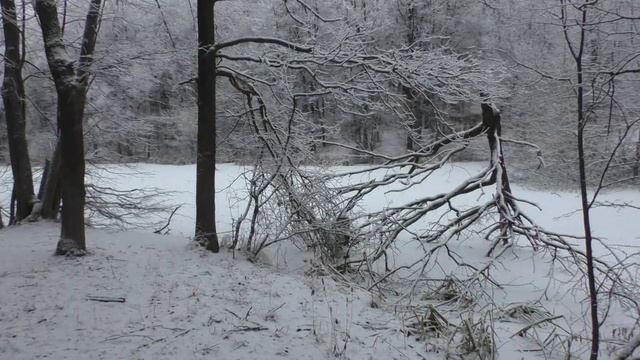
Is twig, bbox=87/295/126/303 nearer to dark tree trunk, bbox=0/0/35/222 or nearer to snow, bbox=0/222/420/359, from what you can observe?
snow, bbox=0/222/420/359

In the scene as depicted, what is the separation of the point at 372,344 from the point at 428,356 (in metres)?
0.50

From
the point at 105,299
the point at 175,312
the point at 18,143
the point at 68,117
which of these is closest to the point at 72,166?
the point at 68,117

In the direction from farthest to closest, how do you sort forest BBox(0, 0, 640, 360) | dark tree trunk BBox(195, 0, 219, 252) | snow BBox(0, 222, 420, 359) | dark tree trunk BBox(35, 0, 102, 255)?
dark tree trunk BBox(195, 0, 219, 252), dark tree trunk BBox(35, 0, 102, 255), forest BBox(0, 0, 640, 360), snow BBox(0, 222, 420, 359)

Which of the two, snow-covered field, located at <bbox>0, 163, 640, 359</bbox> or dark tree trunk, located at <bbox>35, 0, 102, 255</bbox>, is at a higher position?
dark tree trunk, located at <bbox>35, 0, 102, 255</bbox>

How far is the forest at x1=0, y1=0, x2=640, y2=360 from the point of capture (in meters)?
4.49

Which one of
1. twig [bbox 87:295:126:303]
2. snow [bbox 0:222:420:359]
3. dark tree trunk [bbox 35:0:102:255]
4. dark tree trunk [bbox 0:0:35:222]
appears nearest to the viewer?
snow [bbox 0:222:420:359]

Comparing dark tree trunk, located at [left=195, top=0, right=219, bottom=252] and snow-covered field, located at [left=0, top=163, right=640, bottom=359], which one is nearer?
snow-covered field, located at [left=0, top=163, right=640, bottom=359]

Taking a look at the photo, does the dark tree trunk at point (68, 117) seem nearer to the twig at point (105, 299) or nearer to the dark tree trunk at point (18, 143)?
the twig at point (105, 299)

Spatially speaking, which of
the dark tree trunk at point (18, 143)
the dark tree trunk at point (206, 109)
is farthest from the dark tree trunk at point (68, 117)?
the dark tree trunk at point (18, 143)

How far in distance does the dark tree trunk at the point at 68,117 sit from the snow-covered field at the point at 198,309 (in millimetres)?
409

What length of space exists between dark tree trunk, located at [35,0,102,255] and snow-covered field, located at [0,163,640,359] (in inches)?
16.1

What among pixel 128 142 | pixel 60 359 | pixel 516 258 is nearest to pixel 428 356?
pixel 60 359

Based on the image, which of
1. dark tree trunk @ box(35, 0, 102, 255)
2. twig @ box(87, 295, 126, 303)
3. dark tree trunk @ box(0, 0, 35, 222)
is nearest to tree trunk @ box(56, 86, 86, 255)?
dark tree trunk @ box(35, 0, 102, 255)

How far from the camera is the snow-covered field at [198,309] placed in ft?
13.7
